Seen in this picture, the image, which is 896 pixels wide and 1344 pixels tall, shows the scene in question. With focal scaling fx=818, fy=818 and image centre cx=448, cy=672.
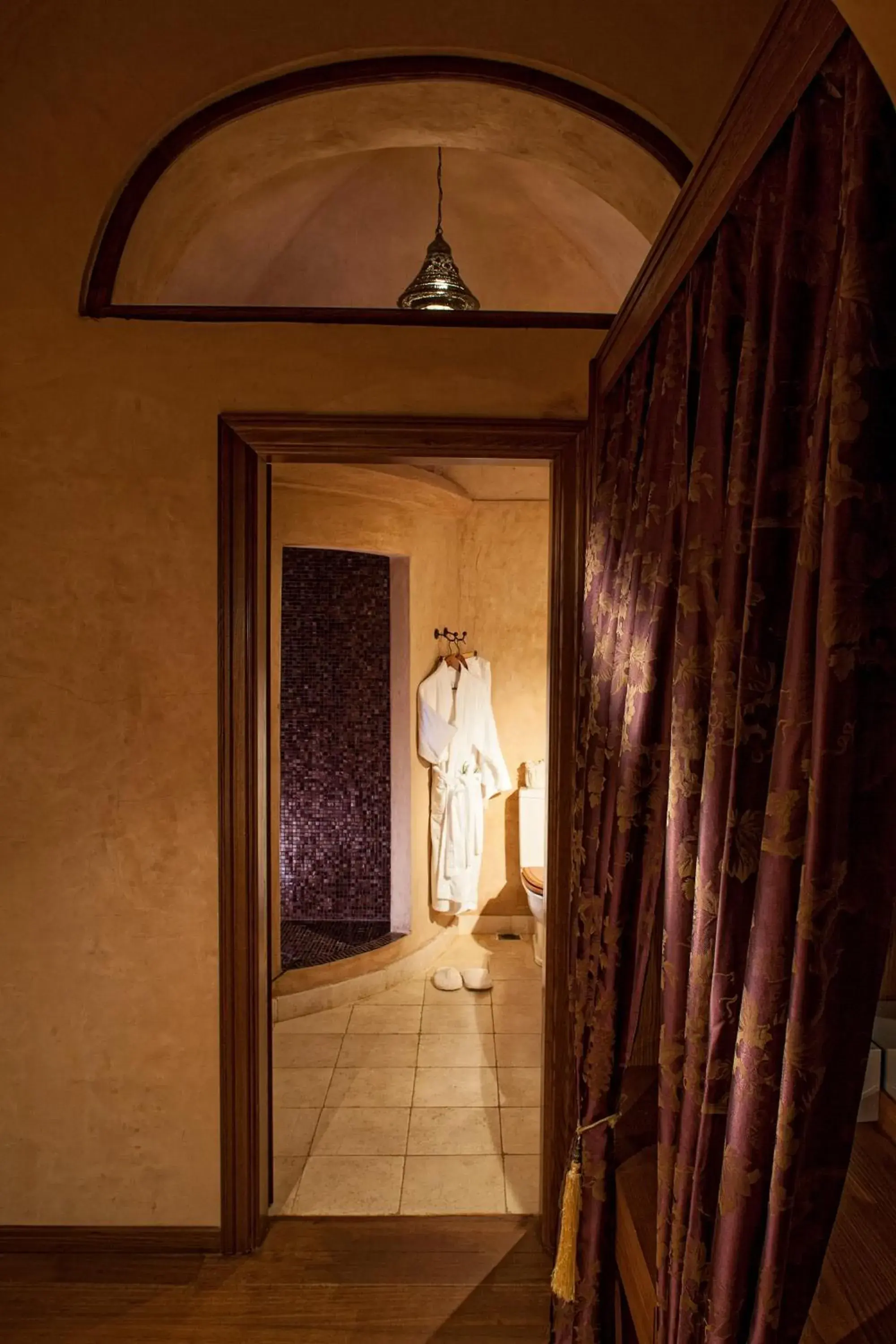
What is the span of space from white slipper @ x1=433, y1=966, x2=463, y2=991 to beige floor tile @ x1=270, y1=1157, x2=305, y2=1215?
132 cm

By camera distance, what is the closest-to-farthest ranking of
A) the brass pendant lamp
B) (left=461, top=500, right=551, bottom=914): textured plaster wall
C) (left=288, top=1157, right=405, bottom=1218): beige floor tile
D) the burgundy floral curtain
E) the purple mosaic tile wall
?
the burgundy floral curtain
(left=288, top=1157, right=405, bottom=1218): beige floor tile
the brass pendant lamp
the purple mosaic tile wall
(left=461, top=500, right=551, bottom=914): textured plaster wall

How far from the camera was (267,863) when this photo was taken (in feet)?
8.05

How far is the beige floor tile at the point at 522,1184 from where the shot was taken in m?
2.48

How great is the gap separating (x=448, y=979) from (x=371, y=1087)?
900 millimetres

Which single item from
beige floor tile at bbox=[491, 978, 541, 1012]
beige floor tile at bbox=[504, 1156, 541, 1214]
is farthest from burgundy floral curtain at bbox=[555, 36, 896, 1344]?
beige floor tile at bbox=[491, 978, 541, 1012]

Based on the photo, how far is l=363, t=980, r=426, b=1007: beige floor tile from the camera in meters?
3.85

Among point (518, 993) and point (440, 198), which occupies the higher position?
point (440, 198)

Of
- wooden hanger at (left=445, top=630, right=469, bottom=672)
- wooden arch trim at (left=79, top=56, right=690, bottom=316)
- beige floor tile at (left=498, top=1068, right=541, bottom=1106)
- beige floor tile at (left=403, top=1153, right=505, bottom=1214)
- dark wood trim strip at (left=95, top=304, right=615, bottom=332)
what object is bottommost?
beige floor tile at (left=403, top=1153, right=505, bottom=1214)

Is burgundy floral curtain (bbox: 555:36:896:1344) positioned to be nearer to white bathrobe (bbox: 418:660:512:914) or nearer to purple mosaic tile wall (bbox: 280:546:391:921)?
white bathrobe (bbox: 418:660:512:914)

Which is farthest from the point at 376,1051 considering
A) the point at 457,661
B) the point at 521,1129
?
the point at 457,661

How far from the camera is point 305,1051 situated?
3.42m

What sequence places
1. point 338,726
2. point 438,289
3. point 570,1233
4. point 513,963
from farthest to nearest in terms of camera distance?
1. point 338,726
2. point 513,963
3. point 438,289
4. point 570,1233

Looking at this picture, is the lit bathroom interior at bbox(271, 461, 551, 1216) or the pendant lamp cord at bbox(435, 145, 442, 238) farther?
the pendant lamp cord at bbox(435, 145, 442, 238)

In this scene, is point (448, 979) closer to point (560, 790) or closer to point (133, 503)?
point (560, 790)
